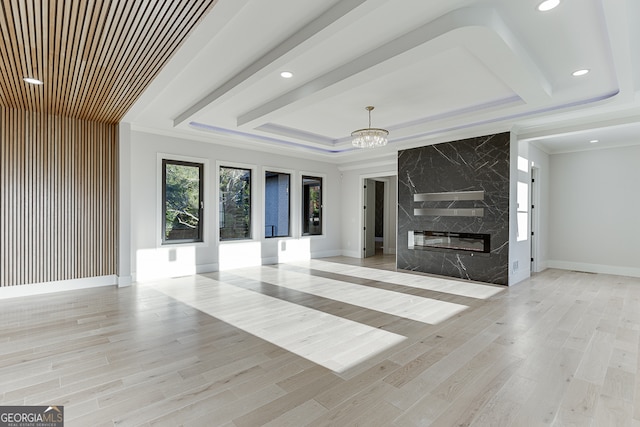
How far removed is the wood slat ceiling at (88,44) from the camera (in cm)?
241

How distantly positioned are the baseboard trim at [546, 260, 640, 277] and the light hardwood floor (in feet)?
6.77

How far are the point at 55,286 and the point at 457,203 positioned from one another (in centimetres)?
711

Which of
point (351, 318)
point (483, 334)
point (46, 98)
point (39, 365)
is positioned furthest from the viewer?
point (46, 98)

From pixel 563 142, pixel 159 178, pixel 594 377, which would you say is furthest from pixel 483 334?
pixel 159 178

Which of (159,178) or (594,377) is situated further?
(159,178)

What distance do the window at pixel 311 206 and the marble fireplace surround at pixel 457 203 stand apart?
2476mm

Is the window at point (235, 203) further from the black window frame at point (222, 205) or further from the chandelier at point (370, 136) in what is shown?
the chandelier at point (370, 136)

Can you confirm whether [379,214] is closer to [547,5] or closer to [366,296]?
[366,296]

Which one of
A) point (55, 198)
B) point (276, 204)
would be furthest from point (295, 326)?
point (276, 204)

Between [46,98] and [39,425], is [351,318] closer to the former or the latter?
[39,425]

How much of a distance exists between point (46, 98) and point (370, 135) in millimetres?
4581

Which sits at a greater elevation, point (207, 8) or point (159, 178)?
point (207, 8)

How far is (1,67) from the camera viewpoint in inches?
131

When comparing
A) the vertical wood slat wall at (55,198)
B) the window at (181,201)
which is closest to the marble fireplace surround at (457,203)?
the window at (181,201)
